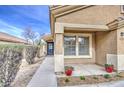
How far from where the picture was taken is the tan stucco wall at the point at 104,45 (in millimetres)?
7671

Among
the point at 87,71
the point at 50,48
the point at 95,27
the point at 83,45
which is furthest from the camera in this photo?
the point at 50,48

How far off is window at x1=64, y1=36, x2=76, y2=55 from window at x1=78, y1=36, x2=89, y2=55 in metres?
0.47

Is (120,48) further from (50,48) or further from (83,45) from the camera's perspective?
(50,48)

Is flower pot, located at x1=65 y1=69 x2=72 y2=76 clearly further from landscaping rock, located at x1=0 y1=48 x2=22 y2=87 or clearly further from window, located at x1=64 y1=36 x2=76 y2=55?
window, located at x1=64 y1=36 x2=76 y2=55

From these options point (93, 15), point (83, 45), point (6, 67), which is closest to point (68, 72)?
point (6, 67)

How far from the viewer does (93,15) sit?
25.4 feet

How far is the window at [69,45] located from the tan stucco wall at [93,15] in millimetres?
2640

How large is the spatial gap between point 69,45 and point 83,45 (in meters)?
1.11

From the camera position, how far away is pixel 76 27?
Result: 738cm

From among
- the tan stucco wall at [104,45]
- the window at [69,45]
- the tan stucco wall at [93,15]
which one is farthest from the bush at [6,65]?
the tan stucco wall at [104,45]

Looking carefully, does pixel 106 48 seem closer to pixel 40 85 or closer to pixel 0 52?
pixel 40 85
